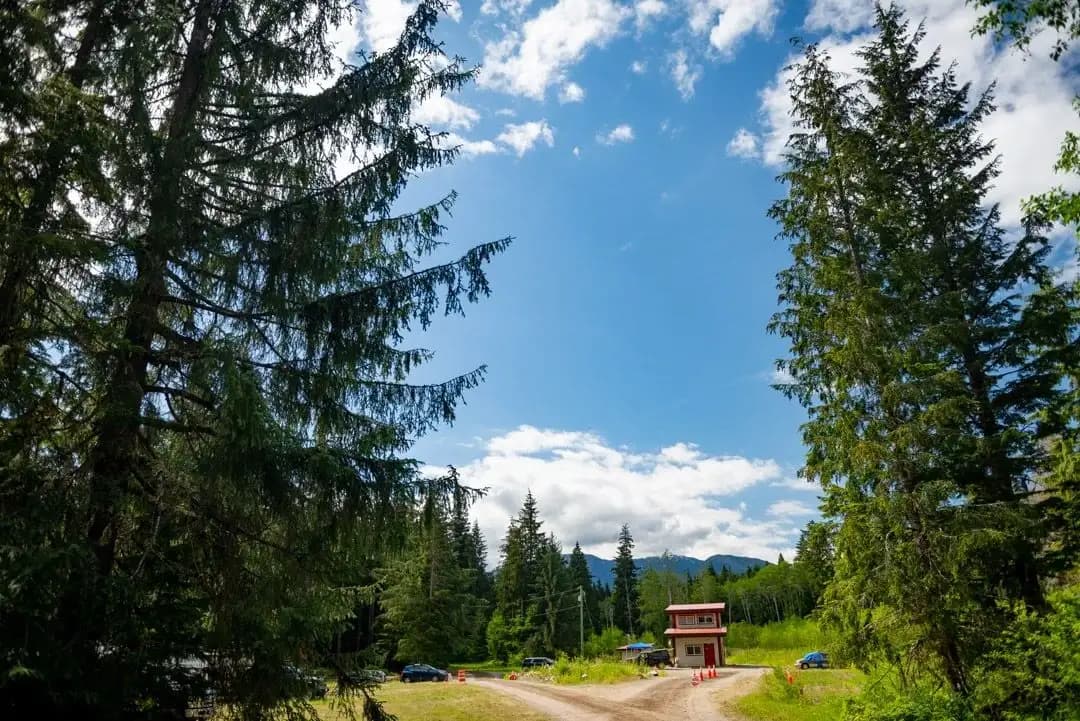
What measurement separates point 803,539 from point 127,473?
11.2 meters

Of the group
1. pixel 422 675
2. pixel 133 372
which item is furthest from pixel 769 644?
pixel 133 372

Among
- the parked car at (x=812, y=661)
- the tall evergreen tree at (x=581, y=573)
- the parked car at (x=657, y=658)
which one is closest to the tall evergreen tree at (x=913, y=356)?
the parked car at (x=812, y=661)

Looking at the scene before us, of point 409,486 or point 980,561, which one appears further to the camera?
point 980,561

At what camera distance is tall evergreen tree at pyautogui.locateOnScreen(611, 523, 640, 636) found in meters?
80.1

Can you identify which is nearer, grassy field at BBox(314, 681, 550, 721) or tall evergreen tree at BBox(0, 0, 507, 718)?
tall evergreen tree at BBox(0, 0, 507, 718)

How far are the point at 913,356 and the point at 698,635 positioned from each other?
4061 cm

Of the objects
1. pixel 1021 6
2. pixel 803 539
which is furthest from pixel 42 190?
pixel 803 539

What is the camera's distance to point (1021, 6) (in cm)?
714

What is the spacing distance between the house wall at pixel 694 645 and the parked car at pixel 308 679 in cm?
4513

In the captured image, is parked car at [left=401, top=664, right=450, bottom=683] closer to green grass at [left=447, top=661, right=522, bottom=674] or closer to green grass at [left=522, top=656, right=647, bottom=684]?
green grass at [left=522, top=656, right=647, bottom=684]

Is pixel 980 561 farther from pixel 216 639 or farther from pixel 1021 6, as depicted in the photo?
pixel 216 639

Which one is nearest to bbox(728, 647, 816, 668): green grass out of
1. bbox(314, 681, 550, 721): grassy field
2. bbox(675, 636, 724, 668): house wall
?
bbox(675, 636, 724, 668): house wall

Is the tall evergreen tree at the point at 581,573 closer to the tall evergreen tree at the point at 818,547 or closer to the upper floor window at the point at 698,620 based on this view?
the upper floor window at the point at 698,620

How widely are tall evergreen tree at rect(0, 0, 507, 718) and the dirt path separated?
11.9 meters
